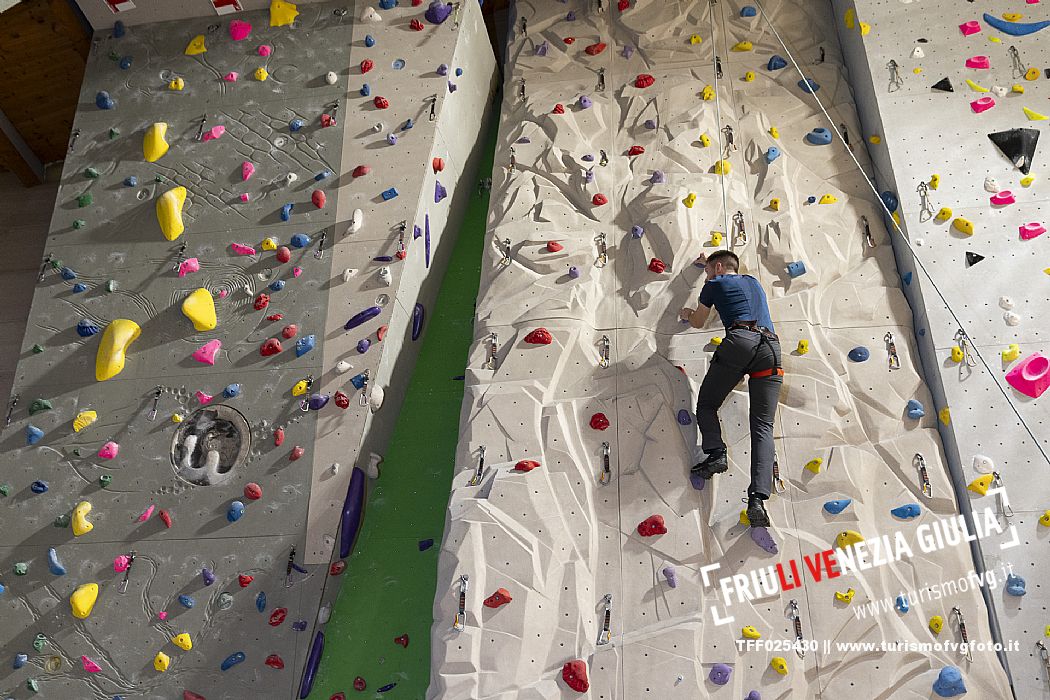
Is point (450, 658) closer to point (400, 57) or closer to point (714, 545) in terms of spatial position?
point (714, 545)

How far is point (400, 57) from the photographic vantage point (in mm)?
5176

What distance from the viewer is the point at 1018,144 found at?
452 cm

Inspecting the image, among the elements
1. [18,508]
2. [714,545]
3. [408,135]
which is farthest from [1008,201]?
[18,508]

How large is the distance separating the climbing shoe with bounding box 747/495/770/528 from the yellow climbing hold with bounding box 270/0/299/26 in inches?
143

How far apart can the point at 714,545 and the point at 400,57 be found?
121 inches

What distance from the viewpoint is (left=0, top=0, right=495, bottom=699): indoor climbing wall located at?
4.05 meters

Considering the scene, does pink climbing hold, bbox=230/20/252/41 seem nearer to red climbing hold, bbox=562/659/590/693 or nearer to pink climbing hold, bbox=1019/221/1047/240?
red climbing hold, bbox=562/659/590/693

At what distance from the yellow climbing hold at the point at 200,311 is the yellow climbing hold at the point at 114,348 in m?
0.28

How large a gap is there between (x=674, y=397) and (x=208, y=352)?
219 cm

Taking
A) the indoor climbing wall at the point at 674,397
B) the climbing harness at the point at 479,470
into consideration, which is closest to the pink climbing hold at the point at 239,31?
the indoor climbing wall at the point at 674,397

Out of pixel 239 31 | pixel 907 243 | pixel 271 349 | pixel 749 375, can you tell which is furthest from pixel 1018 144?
pixel 239 31

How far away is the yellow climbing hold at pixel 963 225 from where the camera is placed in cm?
433

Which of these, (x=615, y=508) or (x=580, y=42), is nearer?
(x=615, y=508)

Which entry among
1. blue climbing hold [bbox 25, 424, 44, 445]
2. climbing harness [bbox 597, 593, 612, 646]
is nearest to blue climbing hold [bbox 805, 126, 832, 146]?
climbing harness [bbox 597, 593, 612, 646]
